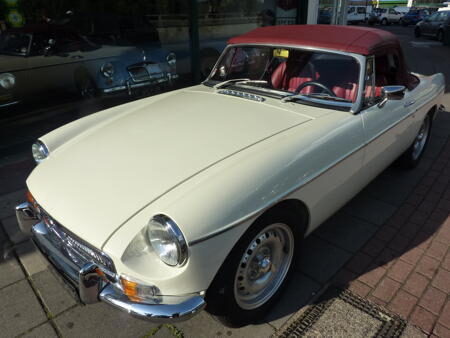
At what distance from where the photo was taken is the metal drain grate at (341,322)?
84.3 inches

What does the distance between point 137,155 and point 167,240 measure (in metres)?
0.72

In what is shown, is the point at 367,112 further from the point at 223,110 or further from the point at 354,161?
the point at 223,110

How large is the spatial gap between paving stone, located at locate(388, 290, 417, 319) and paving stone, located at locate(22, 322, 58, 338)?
2119 mm

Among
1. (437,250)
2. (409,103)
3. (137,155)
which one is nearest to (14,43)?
(137,155)

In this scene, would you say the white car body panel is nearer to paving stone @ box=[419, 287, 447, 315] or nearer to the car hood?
the car hood

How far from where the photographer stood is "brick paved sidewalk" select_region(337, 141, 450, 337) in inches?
90.8

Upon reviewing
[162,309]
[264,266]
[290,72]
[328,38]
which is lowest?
[264,266]

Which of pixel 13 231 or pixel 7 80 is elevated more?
pixel 7 80

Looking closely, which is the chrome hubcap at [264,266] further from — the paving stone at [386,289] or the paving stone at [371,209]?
the paving stone at [371,209]

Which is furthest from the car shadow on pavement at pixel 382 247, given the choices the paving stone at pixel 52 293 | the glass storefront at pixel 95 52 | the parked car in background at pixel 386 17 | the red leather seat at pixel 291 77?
the parked car in background at pixel 386 17

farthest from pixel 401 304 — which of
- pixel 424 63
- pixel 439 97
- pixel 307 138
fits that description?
pixel 424 63

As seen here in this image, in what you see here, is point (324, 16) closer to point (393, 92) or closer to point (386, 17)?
point (393, 92)

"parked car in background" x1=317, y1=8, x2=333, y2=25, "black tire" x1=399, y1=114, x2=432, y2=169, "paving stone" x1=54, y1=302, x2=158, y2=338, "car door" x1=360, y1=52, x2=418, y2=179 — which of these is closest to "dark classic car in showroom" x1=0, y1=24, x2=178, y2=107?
"paving stone" x1=54, y1=302, x2=158, y2=338

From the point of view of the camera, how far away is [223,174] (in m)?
1.89
